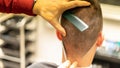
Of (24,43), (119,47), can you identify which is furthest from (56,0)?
(24,43)

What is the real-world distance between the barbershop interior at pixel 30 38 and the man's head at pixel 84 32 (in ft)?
4.55

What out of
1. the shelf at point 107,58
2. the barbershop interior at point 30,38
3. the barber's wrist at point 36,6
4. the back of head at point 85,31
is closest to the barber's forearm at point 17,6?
the barber's wrist at point 36,6

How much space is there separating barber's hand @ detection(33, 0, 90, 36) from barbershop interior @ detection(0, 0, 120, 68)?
4.99ft

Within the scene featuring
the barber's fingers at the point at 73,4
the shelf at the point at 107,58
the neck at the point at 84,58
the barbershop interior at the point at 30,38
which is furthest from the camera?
the barbershop interior at the point at 30,38

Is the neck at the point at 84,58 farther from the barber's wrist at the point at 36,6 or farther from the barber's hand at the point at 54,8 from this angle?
the barber's wrist at the point at 36,6

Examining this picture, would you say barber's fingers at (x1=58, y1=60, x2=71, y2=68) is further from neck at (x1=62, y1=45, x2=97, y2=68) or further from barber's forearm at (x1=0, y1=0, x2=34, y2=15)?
barber's forearm at (x1=0, y1=0, x2=34, y2=15)

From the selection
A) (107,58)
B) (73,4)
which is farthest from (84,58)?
(107,58)

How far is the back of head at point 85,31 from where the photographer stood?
3.69ft

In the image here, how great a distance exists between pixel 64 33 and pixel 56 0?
0.57 feet

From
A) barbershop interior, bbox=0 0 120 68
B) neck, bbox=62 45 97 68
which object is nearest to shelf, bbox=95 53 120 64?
barbershop interior, bbox=0 0 120 68

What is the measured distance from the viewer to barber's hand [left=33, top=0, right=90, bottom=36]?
3.44ft

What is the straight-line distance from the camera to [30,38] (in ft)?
9.86

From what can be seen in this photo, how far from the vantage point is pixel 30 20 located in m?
2.95

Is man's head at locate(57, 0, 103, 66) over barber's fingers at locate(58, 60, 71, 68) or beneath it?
over
